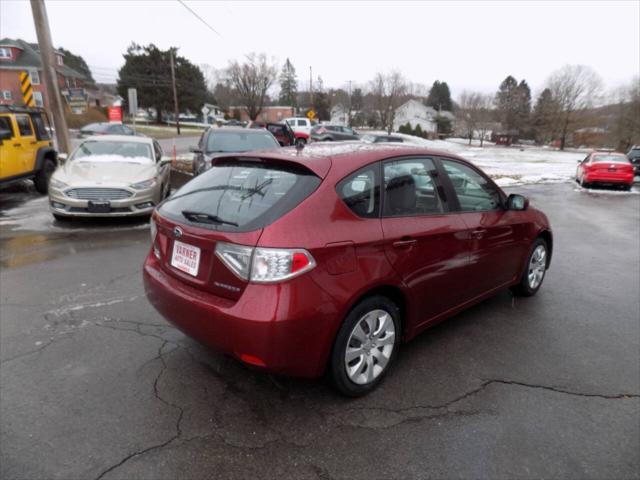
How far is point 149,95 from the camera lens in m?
63.1

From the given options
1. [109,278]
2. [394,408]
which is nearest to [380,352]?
[394,408]

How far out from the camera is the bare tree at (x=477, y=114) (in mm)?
67625

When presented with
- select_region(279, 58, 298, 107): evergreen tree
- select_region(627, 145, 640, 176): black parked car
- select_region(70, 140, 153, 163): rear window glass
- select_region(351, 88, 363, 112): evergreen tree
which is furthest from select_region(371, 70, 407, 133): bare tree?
select_region(70, 140, 153, 163): rear window glass

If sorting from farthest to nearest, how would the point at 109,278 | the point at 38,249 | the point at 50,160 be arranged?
the point at 50,160 < the point at 38,249 < the point at 109,278

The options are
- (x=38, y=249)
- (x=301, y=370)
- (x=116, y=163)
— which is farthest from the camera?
(x=116, y=163)

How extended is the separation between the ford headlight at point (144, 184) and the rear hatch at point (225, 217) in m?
4.72

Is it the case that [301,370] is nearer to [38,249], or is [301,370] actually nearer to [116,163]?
[38,249]

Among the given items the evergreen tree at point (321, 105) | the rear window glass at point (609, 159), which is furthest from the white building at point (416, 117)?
the rear window glass at point (609, 159)

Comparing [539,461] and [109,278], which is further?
[109,278]

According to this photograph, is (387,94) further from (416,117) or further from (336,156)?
(336,156)

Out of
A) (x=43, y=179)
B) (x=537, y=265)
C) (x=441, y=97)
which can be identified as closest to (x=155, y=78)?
(x=43, y=179)

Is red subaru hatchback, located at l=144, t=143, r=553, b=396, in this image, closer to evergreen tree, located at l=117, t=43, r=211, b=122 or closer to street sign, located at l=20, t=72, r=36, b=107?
street sign, located at l=20, t=72, r=36, b=107

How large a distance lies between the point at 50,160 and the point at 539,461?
12761 mm

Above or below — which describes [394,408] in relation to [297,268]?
below
